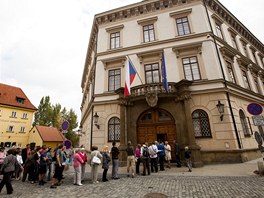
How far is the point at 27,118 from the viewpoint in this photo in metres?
31.7

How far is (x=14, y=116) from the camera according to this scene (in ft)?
97.4

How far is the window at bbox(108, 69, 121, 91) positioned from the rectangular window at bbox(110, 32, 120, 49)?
313 centimetres

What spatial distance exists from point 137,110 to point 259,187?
908cm

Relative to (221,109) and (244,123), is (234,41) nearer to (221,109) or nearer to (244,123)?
(244,123)

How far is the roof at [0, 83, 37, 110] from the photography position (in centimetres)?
3009

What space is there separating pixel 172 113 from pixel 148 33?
9.18 m

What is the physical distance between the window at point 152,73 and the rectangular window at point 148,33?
3186 mm

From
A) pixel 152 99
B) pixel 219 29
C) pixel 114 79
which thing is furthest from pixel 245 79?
pixel 114 79

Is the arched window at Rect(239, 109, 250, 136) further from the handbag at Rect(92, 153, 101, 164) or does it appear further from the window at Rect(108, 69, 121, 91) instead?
the handbag at Rect(92, 153, 101, 164)

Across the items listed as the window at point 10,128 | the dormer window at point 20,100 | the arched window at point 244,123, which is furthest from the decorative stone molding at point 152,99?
the dormer window at point 20,100

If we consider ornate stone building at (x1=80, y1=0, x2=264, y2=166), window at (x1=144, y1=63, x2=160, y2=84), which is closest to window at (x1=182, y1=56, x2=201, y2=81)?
ornate stone building at (x1=80, y1=0, x2=264, y2=166)

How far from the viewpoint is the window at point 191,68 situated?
1316 centimetres

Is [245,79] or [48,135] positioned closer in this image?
[245,79]

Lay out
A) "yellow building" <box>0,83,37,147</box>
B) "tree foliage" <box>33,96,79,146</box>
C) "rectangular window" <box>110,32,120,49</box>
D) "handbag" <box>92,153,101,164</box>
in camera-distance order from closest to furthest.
→ 1. "handbag" <box>92,153,101,164</box>
2. "rectangular window" <box>110,32,120,49</box>
3. "yellow building" <box>0,83,37,147</box>
4. "tree foliage" <box>33,96,79,146</box>
